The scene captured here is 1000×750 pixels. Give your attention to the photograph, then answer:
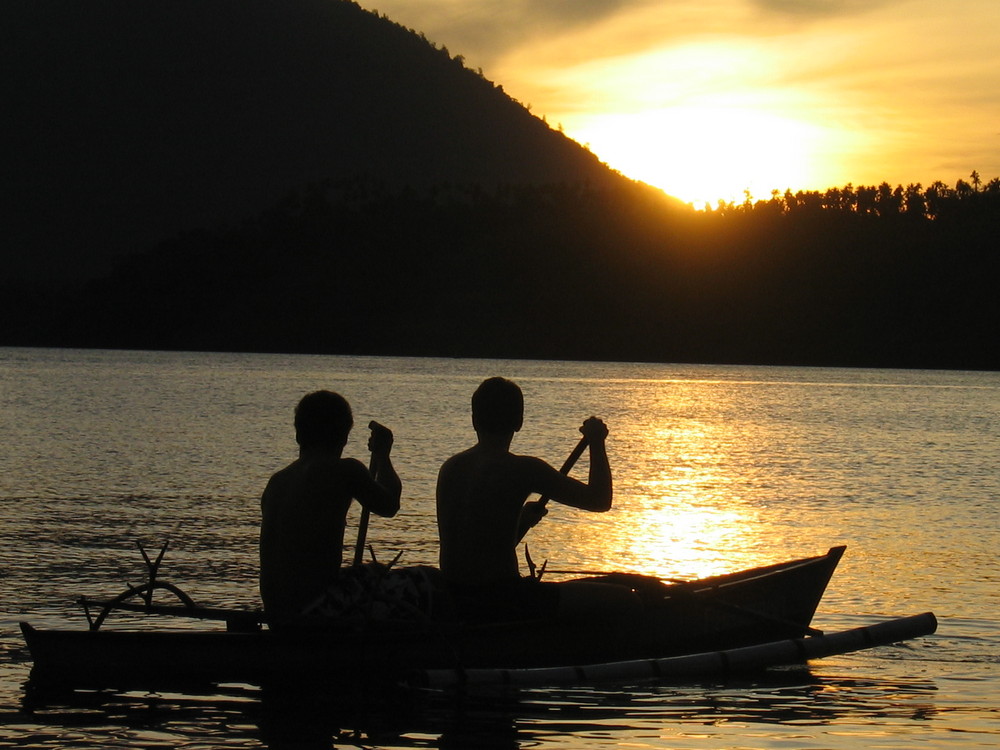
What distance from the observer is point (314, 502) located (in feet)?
27.4

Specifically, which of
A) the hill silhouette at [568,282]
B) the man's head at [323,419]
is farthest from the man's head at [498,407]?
the hill silhouette at [568,282]

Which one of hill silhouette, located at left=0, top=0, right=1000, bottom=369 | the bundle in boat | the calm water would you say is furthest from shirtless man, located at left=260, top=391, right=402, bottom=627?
hill silhouette, located at left=0, top=0, right=1000, bottom=369

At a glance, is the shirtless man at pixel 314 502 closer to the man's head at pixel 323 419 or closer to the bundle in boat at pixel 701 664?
the man's head at pixel 323 419

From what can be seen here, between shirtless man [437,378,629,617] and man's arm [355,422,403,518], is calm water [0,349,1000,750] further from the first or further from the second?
man's arm [355,422,403,518]

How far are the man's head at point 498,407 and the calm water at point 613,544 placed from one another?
1.79 metres

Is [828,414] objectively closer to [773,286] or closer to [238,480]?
[238,480]

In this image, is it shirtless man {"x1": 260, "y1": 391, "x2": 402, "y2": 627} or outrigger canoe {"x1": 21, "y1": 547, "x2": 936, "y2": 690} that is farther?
outrigger canoe {"x1": 21, "y1": 547, "x2": 936, "y2": 690}

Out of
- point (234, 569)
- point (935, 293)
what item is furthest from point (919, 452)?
point (935, 293)

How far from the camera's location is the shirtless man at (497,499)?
325 inches

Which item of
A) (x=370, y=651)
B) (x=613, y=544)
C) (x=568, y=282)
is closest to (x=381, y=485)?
(x=370, y=651)

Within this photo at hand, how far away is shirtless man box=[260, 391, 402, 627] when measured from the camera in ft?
27.1

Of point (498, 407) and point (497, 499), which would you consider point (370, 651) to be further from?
point (498, 407)

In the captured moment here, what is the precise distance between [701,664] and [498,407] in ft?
8.93

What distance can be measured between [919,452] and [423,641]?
95.9ft
